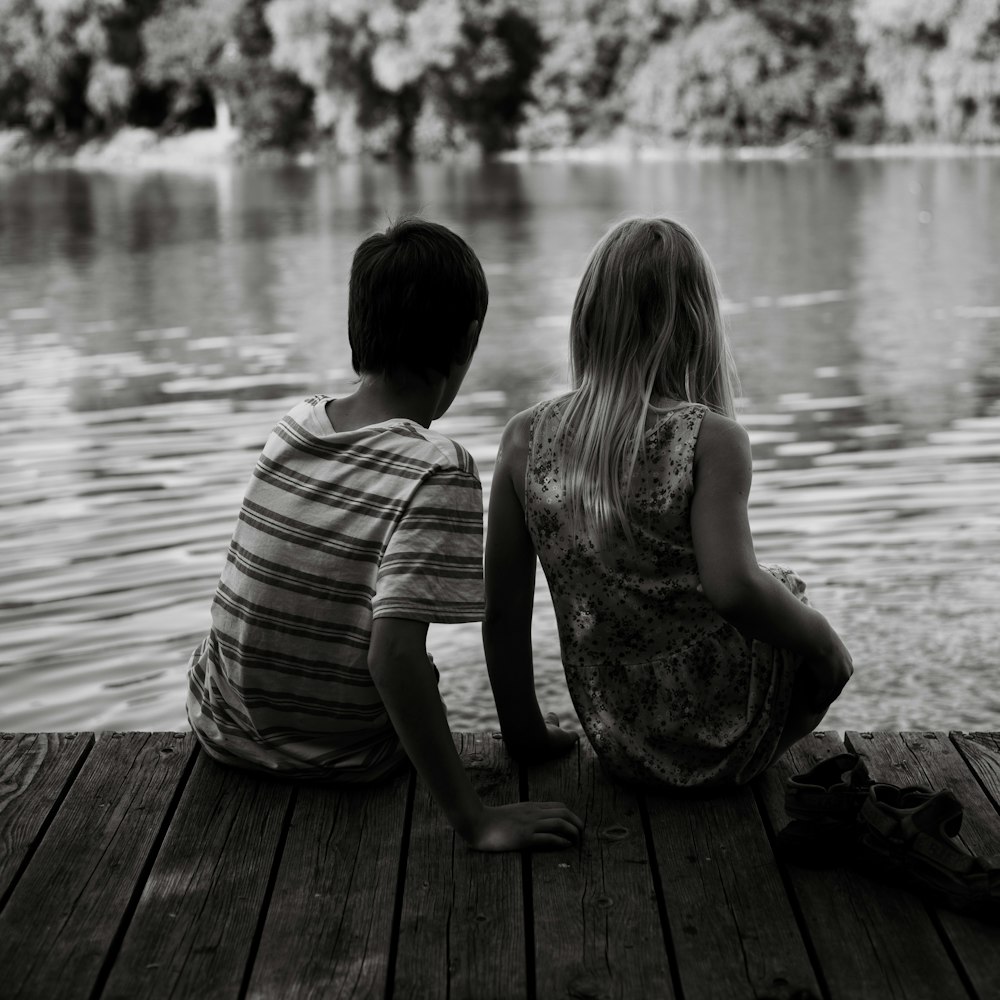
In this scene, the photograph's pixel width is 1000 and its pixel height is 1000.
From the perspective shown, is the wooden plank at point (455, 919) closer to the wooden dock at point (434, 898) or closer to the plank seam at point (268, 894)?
the wooden dock at point (434, 898)

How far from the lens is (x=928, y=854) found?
201 centimetres

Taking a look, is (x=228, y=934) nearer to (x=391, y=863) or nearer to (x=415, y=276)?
(x=391, y=863)

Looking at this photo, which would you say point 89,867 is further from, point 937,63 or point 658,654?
point 937,63

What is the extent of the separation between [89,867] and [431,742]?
0.54 metres

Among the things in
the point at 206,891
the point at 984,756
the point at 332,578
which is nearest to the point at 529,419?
the point at 332,578

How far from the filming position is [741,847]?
2186 mm

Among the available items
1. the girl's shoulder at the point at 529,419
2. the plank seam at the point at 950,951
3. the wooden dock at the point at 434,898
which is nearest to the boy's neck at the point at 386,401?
the girl's shoulder at the point at 529,419

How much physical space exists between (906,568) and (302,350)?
5.67m

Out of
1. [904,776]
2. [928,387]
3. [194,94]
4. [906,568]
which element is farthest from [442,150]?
[904,776]

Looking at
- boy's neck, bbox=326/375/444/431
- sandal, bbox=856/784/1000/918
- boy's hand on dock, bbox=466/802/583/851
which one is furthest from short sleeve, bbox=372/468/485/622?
sandal, bbox=856/784/1000/918

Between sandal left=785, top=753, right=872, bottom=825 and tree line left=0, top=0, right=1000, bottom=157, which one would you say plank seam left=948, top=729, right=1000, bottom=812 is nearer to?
sandal left=785, top=753, right=872, bottom=825

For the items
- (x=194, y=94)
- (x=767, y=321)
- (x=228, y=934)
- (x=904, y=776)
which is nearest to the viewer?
(x=228, y=934)

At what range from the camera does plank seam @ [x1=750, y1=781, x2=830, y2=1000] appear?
184 cm

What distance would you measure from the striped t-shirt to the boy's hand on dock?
0.28m
